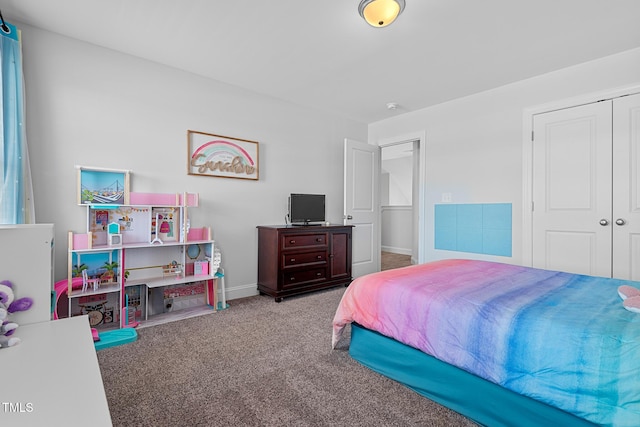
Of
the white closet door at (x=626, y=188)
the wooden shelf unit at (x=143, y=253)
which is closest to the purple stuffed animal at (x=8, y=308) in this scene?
the wooden shelf unit at (x=143, y=253)

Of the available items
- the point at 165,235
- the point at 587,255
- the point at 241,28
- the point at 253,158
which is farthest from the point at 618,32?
the point at 165,235

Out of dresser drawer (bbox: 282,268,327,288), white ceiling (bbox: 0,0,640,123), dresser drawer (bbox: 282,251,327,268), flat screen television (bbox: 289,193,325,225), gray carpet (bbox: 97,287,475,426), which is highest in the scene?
white ceiling (bbox: 0,0,640,123)

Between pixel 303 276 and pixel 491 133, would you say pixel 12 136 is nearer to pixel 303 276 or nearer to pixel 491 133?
pixel 303 276

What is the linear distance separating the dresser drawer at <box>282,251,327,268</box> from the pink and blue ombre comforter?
1485 millimetres

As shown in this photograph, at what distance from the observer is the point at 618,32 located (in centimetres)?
Result: 248

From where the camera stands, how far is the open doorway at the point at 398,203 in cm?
738

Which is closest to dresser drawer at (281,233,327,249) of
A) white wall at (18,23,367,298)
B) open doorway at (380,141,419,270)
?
white wall at (18,23,367,298)

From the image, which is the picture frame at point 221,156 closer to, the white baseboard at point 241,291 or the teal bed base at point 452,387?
the white baseboard at point 241,291

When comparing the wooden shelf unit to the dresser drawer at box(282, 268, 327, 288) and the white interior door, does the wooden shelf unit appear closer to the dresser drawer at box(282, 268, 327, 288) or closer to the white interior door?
the dresser drawer at box(282, 268, 327, 288)

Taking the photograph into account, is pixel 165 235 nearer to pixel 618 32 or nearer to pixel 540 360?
pixel 540 360

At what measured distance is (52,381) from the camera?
2.49 feet

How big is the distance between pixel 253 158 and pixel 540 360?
10.7 feet

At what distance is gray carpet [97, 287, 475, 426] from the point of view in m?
1.54

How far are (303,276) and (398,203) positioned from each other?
5.28 m
